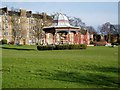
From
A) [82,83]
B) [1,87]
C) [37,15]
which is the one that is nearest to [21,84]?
[1,87]

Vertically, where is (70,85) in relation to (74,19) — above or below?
below

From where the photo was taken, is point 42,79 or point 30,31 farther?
point 30,31

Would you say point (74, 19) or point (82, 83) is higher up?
point (74, 19)

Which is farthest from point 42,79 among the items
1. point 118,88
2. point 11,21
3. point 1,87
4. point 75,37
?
point 11,21

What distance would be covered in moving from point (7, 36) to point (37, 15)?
16.4 meters

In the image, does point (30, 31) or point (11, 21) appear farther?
point (30, 31)

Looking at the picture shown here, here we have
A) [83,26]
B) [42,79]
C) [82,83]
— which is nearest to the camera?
[82,83]

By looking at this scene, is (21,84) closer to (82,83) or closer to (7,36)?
(82,83)

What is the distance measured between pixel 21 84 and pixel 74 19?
8736cm

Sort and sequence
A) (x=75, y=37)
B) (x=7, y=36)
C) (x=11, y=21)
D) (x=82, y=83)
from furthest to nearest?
(x=7, y=36), (x=11, y=21), (x=75, y=37), (x=82, y=83)

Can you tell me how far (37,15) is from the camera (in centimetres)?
11275

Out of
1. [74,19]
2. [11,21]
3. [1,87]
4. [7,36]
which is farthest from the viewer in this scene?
[7,36]

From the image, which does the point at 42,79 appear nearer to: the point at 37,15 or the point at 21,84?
the point at 21,84

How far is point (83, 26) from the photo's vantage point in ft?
364
